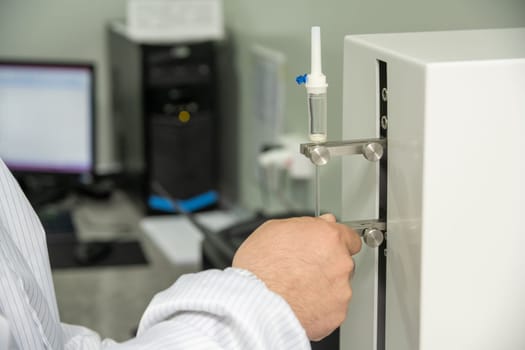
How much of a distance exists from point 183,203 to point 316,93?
125 centimetres

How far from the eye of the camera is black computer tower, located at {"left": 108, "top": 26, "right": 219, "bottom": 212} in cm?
191

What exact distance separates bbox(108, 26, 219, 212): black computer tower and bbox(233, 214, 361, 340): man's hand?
1.22 meters

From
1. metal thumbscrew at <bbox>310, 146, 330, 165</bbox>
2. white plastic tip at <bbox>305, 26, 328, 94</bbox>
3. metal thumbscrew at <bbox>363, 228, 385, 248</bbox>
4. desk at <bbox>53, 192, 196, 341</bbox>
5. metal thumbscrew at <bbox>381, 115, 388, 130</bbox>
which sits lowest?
desk at <bbox>53, 192, 196, 341</bbox>

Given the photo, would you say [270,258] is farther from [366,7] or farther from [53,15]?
[53,15]

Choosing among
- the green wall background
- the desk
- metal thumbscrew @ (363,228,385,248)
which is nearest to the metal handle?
metal thumbscrew @ (363,228,385,248)

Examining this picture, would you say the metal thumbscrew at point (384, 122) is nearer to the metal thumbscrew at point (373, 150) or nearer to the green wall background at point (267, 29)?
the metal thumbscrew at point (373, 150)

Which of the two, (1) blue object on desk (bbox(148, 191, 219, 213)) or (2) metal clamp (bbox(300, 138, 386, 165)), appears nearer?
(2) metal clamp (bbox(300, 138, 386, 165))

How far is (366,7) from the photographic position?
1103mm

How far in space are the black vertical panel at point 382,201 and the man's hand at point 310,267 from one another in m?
0.04

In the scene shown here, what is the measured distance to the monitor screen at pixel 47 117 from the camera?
6.61 ft

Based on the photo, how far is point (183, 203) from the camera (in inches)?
77.5

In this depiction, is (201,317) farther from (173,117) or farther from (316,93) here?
(173,117)

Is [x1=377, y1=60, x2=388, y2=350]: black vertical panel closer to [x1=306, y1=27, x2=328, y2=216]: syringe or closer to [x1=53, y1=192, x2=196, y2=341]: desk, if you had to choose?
[x1=306, y1=27, x2=328, y2=216]: syringe

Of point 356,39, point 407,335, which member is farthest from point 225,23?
point 407,335
